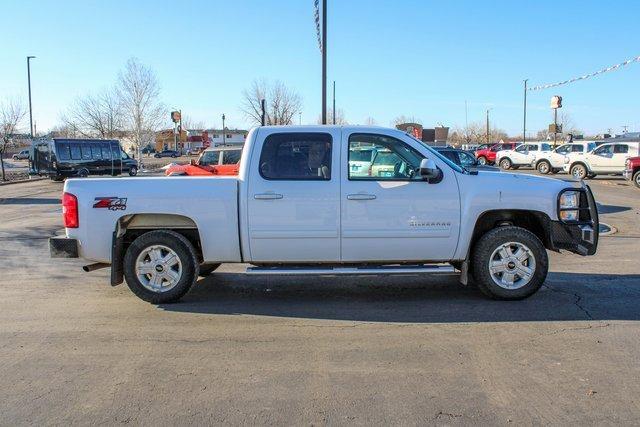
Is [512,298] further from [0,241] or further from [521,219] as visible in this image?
[0,241]

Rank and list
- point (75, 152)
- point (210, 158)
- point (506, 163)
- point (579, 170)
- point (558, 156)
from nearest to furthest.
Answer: point (210, 158), point (579, 170), point (558, 156), point (75, 152), point (506, 163)

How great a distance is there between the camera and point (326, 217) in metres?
6.06

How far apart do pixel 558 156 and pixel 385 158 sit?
94.0ft

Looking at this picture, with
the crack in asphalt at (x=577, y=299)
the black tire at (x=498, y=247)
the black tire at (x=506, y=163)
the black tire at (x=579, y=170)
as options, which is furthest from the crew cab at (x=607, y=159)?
the black tire at (x=498, y=247)

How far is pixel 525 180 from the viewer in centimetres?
627

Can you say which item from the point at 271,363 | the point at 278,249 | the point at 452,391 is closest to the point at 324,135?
the point at 278,249

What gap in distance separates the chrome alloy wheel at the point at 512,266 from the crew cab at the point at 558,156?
26363mm

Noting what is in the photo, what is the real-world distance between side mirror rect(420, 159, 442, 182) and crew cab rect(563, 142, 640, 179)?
2440cm

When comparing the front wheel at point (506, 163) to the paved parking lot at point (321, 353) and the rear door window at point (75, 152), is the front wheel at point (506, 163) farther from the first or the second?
the paved parking lot at point (321, 353)

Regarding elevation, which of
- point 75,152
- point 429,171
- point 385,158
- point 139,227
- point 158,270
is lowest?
point 158,270

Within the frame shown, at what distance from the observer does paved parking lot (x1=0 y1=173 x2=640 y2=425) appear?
148 inches

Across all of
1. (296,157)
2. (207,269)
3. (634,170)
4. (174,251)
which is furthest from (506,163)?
(174,251)

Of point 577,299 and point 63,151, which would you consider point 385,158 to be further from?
point 63,151

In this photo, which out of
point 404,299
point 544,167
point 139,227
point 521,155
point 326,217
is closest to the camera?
point 326,217
